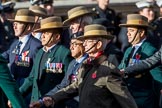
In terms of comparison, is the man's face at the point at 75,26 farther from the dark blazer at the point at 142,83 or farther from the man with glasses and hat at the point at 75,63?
the dark blazer at the point at 142,83

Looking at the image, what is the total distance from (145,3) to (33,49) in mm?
2625

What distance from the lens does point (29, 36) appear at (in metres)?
10.1

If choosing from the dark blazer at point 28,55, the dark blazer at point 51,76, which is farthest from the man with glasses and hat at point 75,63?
the dark blazer at point 28,55

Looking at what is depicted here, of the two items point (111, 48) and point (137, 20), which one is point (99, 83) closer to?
point (137, 20)

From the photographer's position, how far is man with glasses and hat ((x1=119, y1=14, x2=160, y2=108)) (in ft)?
29.9

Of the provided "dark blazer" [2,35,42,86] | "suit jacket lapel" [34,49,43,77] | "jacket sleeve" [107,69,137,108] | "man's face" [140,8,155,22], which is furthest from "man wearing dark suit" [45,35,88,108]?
"man's face" [140,8,155,22]

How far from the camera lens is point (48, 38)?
9.37m

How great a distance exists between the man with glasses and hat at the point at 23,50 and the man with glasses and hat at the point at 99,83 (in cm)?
202

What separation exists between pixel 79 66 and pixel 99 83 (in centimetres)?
161

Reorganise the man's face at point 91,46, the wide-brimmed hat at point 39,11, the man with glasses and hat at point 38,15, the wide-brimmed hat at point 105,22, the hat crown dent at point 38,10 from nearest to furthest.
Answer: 1. the man's face at point 91,46
2. the man with glasses and hat at point 38,15
3. the wide-brimmed hat at point 105,22
4. the wide-brimmed hat at point 39,11
5. the hat crown dent at point 38,10

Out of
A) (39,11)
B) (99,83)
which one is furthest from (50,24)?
(99,83)

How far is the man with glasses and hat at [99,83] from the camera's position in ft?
23.8

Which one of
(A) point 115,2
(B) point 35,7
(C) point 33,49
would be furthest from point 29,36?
(A) point 115,2

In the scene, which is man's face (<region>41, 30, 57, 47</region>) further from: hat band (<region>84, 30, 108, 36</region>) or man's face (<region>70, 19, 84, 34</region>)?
hat band (<region>84, 30, 108, 36</region>)
